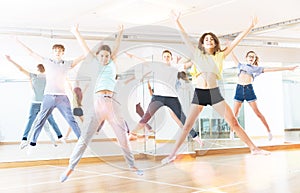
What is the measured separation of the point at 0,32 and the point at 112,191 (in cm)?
342

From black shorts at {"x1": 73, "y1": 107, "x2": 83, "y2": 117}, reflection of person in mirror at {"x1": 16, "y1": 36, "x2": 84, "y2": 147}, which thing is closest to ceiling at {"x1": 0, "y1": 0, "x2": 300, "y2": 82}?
reflection of person in mirror at {"x1": 16, "y1": 36, "x2": 84, "y2": 147}

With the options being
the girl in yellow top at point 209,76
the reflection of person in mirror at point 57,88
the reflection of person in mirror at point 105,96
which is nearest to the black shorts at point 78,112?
the reflection of person in mirror at point 57,88

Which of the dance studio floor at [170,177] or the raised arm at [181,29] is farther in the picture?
the dance studio floor at [170,177]

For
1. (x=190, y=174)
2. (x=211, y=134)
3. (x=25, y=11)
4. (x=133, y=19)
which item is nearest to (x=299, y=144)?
(x=211, y=134)

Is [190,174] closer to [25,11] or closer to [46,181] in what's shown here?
[46,181]

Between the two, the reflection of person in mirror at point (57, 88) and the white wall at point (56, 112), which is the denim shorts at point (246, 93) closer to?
the white wall at point (56, 112)

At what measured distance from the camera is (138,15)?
628cm

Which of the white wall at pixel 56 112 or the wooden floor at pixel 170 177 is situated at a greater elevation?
the white wall at pixel 56 112

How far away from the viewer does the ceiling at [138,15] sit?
5680 millimetres

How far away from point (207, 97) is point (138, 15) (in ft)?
9.63

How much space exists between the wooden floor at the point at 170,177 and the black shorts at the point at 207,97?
1.27 metres

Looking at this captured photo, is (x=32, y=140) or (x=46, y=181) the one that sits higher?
(x=32, y=140)

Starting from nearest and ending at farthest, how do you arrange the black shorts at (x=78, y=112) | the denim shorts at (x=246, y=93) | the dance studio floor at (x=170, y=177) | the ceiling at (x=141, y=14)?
1. the dance studio floor at (x=170, y=177)
2. the denim shorts at (x=246, y=93)
3. the ceiling at (x=141, y=14)
4. the black shorts at (x=78, y=112)

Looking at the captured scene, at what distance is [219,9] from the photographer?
19.9 ft
